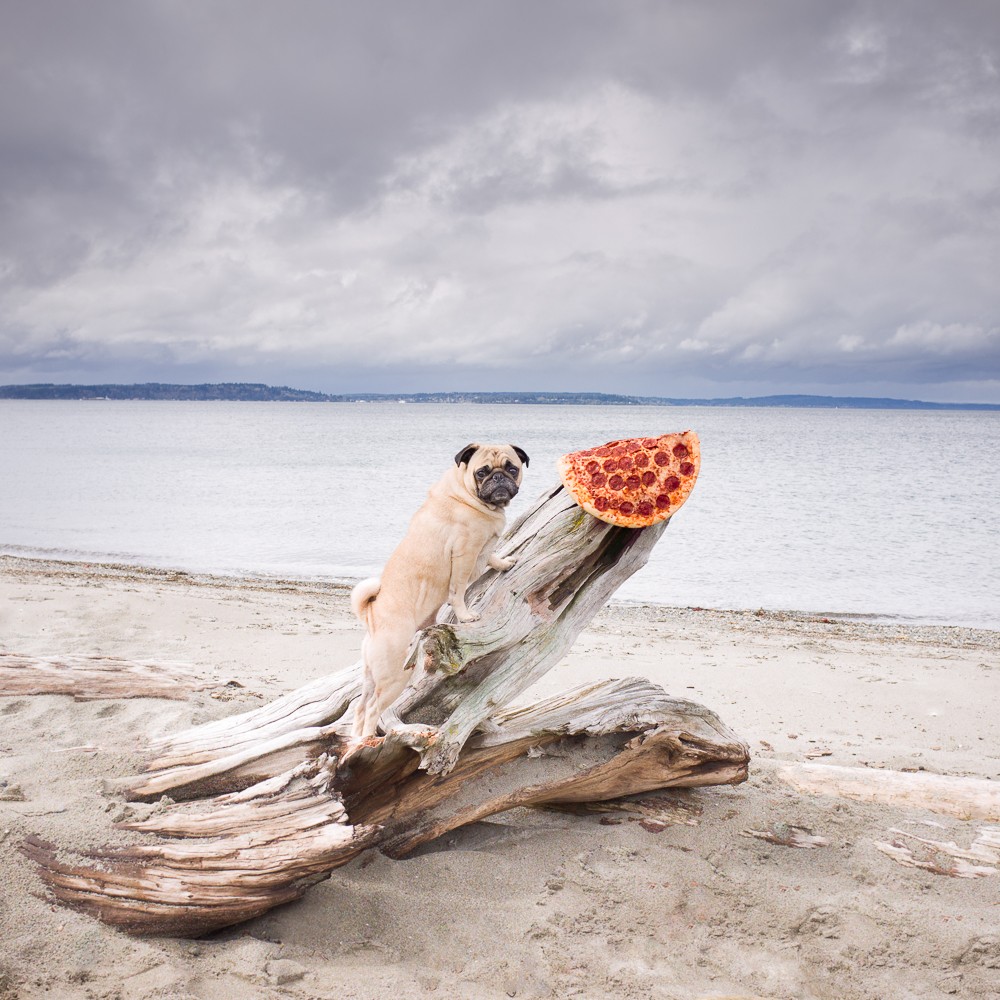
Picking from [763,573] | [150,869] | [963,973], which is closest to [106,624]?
[150,869]

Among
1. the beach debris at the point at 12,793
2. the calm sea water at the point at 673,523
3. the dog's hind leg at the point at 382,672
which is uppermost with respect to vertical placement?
the dog's hind leg at the point at 382,672

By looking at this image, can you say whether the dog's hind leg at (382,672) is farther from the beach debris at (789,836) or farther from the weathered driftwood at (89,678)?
the weathered driftwood at (89,678)

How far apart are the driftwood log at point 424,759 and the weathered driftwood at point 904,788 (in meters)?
0.73

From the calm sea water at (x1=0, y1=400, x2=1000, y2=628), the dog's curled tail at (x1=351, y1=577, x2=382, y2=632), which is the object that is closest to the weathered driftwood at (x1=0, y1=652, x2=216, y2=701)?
the dog's curled tail at (x1=351, y1=577, x2=382, y2=632)

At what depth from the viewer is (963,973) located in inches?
133

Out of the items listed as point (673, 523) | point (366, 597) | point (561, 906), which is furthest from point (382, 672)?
point (673, 523)

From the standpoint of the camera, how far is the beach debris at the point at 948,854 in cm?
410

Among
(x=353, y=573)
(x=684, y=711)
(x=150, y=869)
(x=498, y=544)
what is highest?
(x=498, y=544)

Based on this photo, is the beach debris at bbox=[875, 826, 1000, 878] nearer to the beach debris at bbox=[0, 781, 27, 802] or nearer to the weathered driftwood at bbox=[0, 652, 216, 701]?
the beach debris at bbox=[0, 781, 27, 802]

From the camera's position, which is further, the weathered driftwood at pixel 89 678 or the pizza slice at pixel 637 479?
the weathered driftwood at pixel 89 678

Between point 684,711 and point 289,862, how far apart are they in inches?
94.0

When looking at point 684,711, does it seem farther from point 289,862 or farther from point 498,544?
point 289,862

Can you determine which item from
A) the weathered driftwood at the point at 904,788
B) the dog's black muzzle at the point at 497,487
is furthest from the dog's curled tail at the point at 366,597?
the weathered driftwood at the point at 904,788

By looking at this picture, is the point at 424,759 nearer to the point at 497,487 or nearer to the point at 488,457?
the point at 497,487
